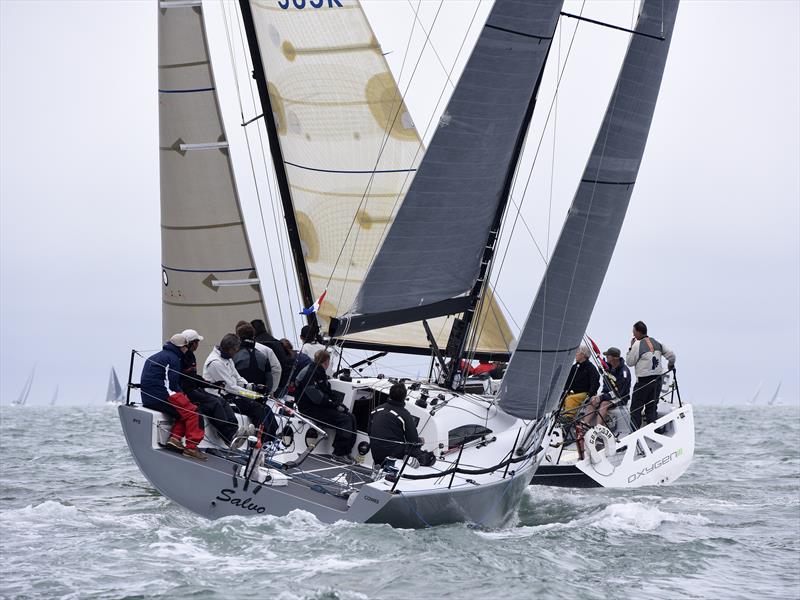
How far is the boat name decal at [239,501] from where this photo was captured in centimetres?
834

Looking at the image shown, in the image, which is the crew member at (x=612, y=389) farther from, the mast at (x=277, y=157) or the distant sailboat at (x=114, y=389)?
the distant sailboat at (x=114, y=389)

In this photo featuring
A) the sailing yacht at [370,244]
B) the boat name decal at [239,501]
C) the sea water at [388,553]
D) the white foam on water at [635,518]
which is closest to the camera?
the sea water at [388,553]

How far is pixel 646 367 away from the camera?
1303 centimetres

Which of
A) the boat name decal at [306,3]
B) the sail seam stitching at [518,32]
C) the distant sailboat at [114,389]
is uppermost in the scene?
the boat name decal at [306,3]

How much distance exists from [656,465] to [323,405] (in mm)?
4685

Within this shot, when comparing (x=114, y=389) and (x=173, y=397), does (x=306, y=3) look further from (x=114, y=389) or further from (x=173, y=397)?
(x=114, y=389)

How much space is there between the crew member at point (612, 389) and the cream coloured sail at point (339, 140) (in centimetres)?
162

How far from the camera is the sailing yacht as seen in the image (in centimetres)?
870

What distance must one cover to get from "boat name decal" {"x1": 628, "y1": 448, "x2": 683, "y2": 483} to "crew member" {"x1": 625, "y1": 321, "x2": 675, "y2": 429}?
489 millimetres

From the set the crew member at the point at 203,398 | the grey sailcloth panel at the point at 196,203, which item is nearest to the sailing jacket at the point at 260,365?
the crew member at the point at 203,398

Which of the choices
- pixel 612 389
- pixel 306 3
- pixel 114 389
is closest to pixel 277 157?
pixel 306 3

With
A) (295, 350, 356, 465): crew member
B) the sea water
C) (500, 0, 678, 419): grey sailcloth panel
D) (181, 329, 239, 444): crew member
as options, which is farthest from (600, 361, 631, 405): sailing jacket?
(181, 329, 239, 444): crew member

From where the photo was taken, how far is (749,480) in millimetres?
14742

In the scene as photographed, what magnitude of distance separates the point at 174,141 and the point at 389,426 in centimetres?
638
